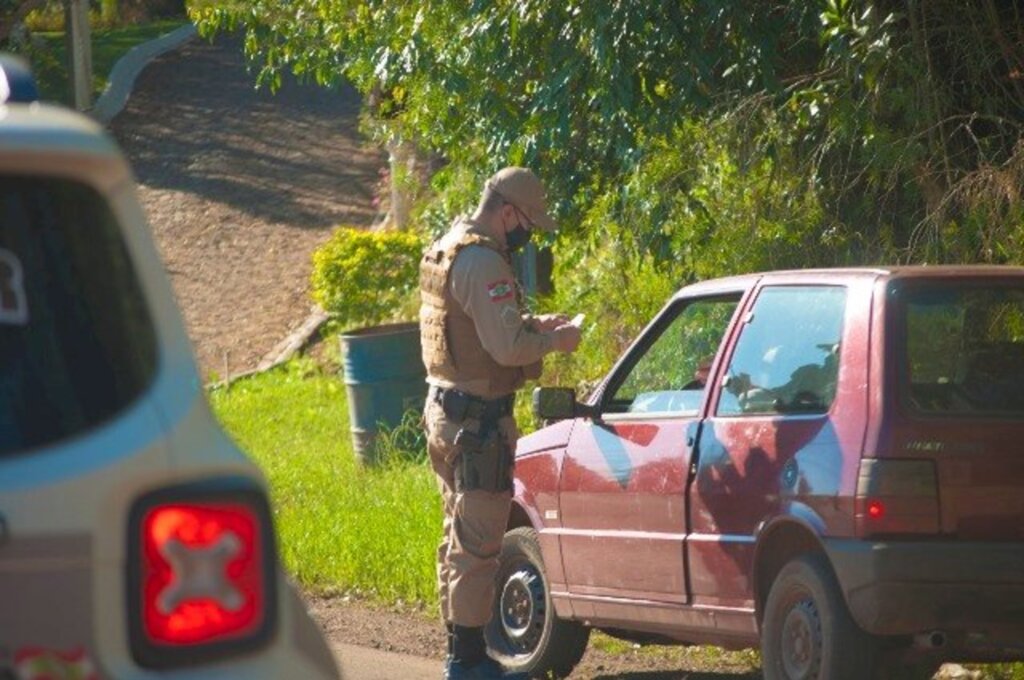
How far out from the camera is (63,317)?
10.0 feet

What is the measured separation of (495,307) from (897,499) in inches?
68.5

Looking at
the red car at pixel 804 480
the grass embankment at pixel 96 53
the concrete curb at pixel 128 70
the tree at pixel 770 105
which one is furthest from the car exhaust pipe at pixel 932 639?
the concrete curb at pixel 128 70

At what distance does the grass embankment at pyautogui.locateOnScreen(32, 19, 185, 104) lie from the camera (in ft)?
91.6

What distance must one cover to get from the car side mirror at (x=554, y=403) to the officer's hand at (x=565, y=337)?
228 mm

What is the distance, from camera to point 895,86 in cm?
987

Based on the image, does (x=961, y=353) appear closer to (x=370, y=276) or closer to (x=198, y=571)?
(x=198, y=571)

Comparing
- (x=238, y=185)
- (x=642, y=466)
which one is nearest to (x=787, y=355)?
(x=642, y=466)

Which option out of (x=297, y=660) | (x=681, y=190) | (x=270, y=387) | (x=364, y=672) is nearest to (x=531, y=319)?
(x=364, y=672)

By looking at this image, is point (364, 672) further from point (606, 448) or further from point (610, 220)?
point (610, 220)

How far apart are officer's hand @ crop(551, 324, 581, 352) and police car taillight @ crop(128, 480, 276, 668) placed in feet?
13.7

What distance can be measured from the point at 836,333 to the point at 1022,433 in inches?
28.1

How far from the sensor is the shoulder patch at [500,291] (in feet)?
23.9

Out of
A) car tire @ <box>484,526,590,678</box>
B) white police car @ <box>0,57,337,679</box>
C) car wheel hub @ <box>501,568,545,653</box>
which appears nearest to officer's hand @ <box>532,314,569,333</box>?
car tire @ <box>484,526,590,678</box>

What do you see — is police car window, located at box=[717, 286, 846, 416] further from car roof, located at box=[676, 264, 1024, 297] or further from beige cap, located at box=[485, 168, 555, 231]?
beige cap, located at box=[485, 168, 555, 231]
